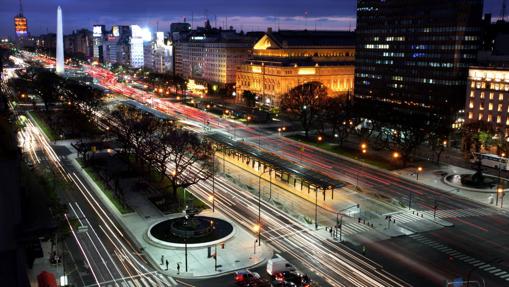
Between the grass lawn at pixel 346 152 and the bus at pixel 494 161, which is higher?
the bus at pixel 494 161

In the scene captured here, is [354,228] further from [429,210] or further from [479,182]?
[479,182]

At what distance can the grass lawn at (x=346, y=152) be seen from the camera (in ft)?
268

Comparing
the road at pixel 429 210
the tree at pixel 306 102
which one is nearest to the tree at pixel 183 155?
the road at pixel 429 210

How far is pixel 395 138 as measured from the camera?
285ft

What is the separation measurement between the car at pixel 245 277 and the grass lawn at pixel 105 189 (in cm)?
2244


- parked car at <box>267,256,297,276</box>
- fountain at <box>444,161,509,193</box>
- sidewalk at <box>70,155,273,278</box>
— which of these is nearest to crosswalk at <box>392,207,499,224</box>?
fountain at <box>444,161,509,193</box>

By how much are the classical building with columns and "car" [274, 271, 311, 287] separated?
390 feet

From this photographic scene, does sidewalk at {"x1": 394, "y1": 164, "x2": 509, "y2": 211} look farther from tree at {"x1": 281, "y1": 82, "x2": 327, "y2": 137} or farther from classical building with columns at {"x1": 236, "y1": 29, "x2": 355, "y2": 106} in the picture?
classical building with columns at {"x1": 236, "y1": 29, "x2": 355, "y2": 106}

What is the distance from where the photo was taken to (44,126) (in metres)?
A: 118

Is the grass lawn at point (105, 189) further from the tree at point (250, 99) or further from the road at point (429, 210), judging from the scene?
the tree at point (250, 99)

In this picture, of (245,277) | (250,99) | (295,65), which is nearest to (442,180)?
(245,277)

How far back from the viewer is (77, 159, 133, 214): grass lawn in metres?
58.4

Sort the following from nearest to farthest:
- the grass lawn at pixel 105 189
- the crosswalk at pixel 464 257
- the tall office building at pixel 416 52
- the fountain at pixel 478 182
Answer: the crosswalk at pixel 464 257
the grass lawn at pixel 105 189
the fountain at pixel 478 182
the tall office building at pixel 416 52

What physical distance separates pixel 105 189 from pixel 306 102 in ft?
200
